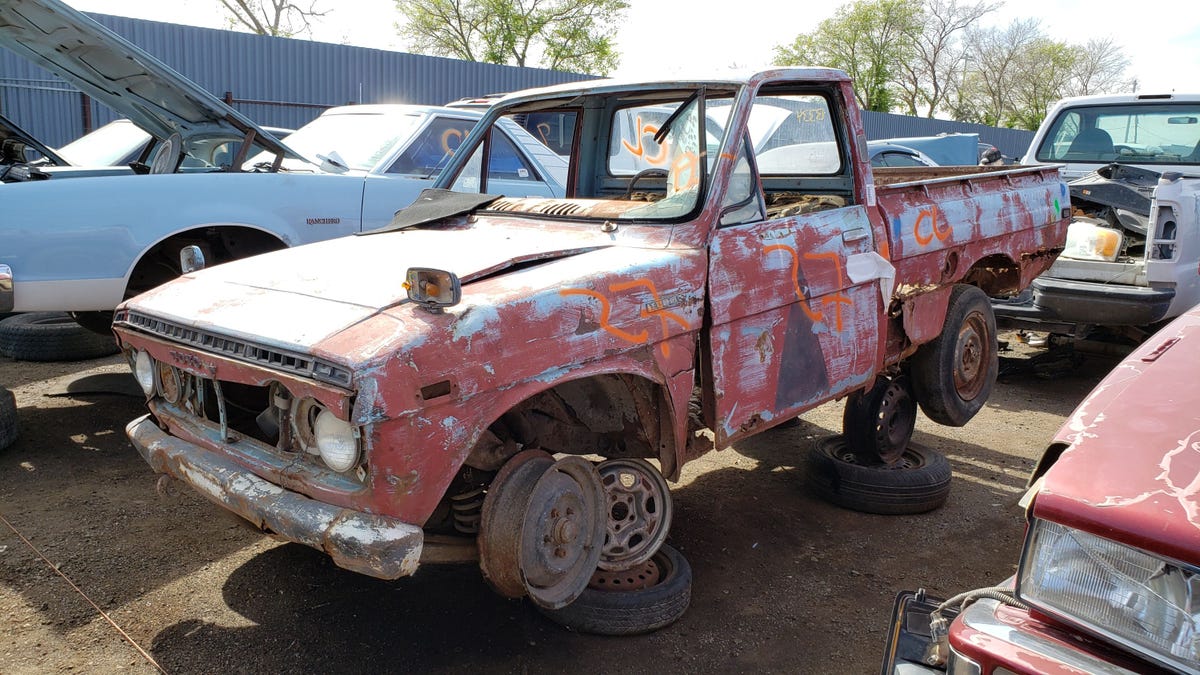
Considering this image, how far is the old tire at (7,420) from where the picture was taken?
4.72m

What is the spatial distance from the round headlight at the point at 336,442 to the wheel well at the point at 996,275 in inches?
148

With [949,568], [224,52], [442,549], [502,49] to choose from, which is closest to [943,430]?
[949,568]

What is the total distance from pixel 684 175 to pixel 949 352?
201 cm

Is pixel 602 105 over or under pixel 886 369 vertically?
over

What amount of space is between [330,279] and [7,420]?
2.94m

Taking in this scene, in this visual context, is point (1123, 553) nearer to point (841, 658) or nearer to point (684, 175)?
point (841, 658)

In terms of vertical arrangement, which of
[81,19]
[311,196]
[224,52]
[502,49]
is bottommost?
[311,196]

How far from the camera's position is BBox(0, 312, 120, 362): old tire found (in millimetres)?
6575

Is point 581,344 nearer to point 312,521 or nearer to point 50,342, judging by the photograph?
point 312,521

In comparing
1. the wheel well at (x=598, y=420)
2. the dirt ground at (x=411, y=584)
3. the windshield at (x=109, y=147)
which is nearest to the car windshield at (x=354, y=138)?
the windshield at (x=109, y=147)

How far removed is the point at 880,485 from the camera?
169 inches

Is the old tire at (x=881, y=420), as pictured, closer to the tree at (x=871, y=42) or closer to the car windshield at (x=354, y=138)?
the car windshield at (x=354, y=138)

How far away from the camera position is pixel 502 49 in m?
32.9

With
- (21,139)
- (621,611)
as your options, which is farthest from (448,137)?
(621,611)
